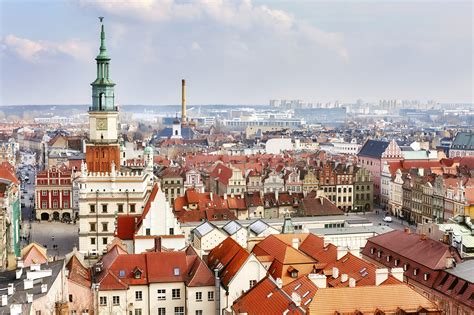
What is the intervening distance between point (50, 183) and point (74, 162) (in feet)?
56.5

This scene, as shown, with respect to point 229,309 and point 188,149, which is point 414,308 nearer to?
point 229,309

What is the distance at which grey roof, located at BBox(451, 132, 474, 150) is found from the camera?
152 meters

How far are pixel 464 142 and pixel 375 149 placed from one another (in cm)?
3537

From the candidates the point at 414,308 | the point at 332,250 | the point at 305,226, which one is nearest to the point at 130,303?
the point at 332,250

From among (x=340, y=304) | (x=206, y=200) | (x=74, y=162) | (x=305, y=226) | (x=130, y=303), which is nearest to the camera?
(x=340, y=304)

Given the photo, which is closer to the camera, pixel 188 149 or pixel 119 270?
pixel 119 270

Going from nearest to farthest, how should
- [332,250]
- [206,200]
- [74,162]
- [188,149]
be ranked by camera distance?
[332,250]
[206,200]
[74,162]
[188,149]

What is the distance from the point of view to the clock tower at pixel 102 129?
2746 inches

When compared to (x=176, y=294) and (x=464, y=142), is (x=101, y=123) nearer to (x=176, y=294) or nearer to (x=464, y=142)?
(x=176, y=294)

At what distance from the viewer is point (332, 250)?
50.8 metres

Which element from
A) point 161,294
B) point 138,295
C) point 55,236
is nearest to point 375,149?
point 55,236

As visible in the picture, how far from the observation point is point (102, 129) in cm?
7019

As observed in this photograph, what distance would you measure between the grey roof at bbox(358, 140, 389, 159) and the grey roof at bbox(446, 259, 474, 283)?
76647mm

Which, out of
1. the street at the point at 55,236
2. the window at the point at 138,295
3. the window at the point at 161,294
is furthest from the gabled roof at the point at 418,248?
the street at the point at 55,236
